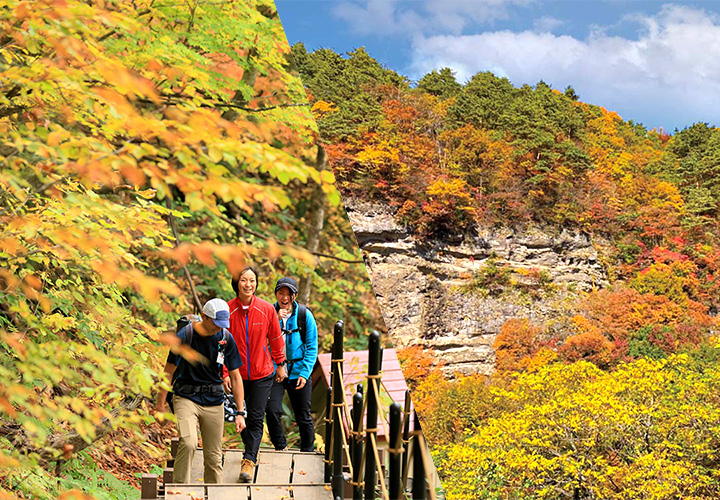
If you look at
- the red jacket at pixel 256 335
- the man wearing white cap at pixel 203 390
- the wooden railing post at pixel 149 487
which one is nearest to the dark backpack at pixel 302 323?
the red jacket at pixel 256 335

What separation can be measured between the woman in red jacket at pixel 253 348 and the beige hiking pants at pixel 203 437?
0.56ft

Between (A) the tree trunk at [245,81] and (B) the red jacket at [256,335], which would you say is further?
(A) the tree trunk at [245,81]

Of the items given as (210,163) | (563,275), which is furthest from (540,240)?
(210,163)

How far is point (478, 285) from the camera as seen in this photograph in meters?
1.86

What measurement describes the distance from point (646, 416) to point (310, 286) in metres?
2.06

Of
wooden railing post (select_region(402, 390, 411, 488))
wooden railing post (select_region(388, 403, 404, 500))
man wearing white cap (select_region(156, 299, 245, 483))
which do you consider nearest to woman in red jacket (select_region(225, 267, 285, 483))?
man wearing white cap (select_region(156, 299, 245, 483))

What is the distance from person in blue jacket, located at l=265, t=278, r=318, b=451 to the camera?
2754mm

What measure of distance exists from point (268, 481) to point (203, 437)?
0.37 meters

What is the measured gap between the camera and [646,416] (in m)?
1.73

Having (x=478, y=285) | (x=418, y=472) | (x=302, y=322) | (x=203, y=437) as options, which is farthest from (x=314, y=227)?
(x=418, y=472)

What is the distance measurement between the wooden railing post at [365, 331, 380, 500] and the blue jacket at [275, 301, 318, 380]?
20.8 inches

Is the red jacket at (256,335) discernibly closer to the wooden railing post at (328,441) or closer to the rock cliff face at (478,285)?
the wooden railing post at (328,441)

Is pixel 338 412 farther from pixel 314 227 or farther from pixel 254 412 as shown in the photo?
pixel 314 227

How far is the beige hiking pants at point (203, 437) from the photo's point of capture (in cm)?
237
